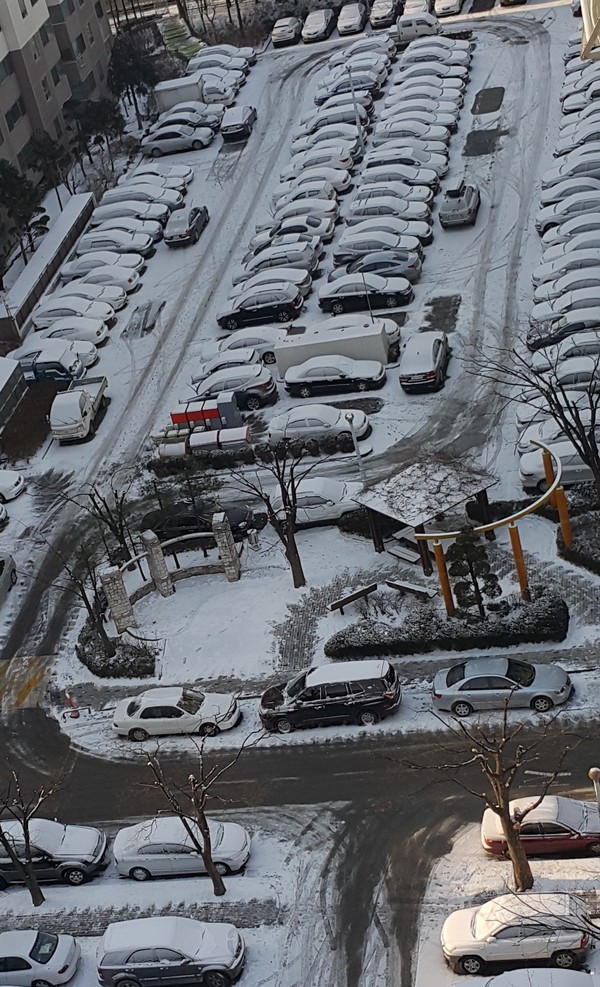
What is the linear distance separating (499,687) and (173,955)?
34.9 feet

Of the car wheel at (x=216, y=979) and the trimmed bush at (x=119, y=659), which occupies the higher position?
the car wheel at (x=216, y=979)

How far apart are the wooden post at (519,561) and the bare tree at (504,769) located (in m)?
5.04

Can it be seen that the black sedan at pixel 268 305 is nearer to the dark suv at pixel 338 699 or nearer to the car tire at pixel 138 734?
the dark suv at pixel 338 699

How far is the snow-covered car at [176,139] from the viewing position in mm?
75500

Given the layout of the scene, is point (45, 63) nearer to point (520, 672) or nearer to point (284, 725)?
point (284, 725)

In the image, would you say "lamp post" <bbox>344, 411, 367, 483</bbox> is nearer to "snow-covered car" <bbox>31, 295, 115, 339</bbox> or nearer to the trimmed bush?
the trimmed bush

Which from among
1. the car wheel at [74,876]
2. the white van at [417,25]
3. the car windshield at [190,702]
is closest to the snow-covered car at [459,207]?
the white van at [417,25]

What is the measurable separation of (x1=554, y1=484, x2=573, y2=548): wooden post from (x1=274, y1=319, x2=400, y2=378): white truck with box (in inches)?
508

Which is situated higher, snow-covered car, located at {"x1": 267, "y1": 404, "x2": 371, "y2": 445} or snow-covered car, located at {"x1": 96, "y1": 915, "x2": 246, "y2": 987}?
snow-covered car, located at {"x1": 96, "y1": 915, "x2": 246, "y2": 987}

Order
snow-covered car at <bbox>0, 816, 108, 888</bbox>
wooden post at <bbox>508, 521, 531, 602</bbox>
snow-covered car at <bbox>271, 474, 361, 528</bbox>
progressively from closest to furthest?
snow-covered car at <bbox>0, 816, 108, 888</bbox>
wooden post at <bbox>508, 521, 531, 602</bbox>
snow-covered car at <bbox>271, 474, 361, 528</bbox>

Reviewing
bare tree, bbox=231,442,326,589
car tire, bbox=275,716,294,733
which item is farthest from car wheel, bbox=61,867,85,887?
bare tree, bbox=231,442,326,589

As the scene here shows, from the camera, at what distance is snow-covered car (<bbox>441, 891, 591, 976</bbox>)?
2784 centimetres

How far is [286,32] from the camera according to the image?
279 feet

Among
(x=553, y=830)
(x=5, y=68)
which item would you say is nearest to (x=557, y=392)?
(x=553, y=830)
